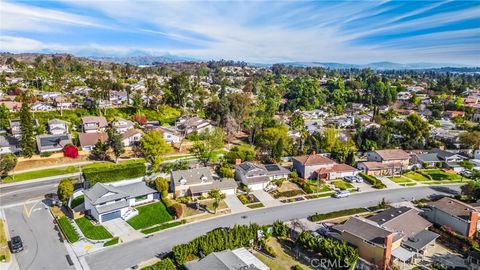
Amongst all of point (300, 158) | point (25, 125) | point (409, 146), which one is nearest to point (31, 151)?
point (25, 125)

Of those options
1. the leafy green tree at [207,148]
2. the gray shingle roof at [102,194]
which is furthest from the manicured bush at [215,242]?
the leafy green tree at [207,148]

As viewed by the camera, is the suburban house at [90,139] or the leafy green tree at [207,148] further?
the suburban house at [90,139]

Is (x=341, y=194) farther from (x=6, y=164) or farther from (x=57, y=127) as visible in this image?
(x=57, y=127)

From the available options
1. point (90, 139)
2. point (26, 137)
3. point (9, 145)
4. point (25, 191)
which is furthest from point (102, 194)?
point (9, 145)

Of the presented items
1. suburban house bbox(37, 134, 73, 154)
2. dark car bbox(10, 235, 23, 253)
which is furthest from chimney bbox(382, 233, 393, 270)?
suburban house bbox(37, 134, 73, 154)

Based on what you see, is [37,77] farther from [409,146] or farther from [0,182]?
[409,146]

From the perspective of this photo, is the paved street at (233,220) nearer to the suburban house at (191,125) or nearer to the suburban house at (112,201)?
the suburban house at (112,201)
